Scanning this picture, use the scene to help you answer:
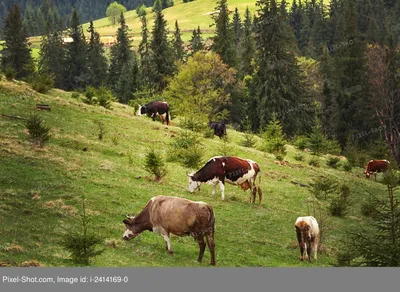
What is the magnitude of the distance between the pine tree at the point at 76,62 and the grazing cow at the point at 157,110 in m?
68.6

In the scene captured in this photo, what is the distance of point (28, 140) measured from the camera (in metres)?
32.7

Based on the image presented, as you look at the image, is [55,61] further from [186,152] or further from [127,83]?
[186,152]

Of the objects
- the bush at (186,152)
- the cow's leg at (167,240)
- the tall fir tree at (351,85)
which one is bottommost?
the tall fir tree at (351,85)

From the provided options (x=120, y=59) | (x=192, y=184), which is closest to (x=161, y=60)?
(x=120, y=59)

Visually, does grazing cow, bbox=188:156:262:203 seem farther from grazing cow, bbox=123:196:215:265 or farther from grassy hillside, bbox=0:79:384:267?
grazing cow, bbox=123:196:215:265

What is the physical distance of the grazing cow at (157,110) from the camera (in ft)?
173

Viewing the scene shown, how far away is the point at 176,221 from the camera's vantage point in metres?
18.8

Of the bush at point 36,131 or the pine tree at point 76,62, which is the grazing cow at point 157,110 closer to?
the bush at point 36,131

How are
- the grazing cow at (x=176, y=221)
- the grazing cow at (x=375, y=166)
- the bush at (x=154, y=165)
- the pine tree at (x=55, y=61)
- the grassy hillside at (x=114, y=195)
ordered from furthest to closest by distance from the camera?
the pine tree at (x=55, y=61)
the grazing cow at (x=375, y=166)
the bush at (x=154, y=165)
the grassy hillside at (x=114, y=195)
the grazing cow at (x=176, y=221)

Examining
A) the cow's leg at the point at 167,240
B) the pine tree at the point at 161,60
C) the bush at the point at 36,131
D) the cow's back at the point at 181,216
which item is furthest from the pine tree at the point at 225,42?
the cow's leg at the point at 167,240

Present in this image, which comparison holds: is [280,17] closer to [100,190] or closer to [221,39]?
[221,39]

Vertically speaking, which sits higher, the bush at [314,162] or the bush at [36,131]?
the bush at [36,131]

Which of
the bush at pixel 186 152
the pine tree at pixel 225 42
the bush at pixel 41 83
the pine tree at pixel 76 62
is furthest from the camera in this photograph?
the pine tree at pixel 76 62

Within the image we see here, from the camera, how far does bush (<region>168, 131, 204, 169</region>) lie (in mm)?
34719
